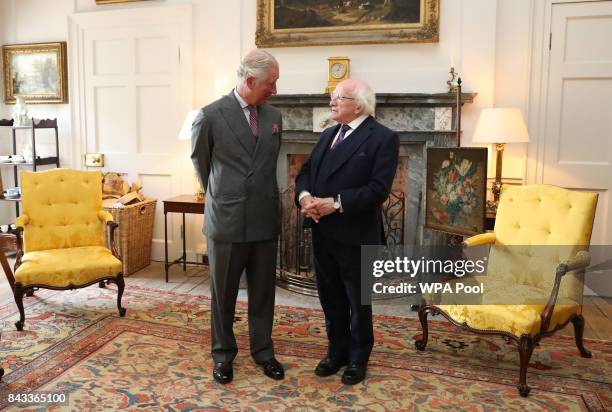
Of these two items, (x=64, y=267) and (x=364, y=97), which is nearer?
(x=364, y=97)

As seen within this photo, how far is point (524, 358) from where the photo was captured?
8.86 ft

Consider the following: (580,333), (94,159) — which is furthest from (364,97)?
(94,159)

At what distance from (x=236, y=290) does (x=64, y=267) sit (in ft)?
4.67

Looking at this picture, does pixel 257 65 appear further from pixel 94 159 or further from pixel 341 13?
pixel 94 159

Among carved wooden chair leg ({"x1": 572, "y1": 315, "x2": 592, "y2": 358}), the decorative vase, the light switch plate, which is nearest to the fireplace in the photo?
carved wooden chair leg ({"x1": 572, "y1": 315, "x2": 592, "y2": 358})

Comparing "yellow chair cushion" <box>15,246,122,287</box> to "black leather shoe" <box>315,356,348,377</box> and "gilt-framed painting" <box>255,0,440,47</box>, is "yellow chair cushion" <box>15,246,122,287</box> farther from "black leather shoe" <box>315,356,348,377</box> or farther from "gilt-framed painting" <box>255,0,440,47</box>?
"gilt-framed painting" <box>255,0,440,47</box>

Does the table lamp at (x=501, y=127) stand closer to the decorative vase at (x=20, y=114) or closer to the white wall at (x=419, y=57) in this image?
the white wall at (x=419, y=57)

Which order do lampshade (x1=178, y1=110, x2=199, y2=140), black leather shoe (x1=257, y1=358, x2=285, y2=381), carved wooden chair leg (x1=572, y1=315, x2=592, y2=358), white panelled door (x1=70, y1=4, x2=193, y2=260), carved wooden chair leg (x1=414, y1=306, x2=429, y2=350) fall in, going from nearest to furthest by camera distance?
black leather shoe (x1=257, y1=358, x2=285, y2=381)
carved wooden chair leg (x1=572, y1=315, x2=592, y2=358)
carved wooden chair leg (x1=414, y1=306, x2=429, y2=350)
lampshade (x1=178, y1=110, x2=199, y2=140)
white panelled door (x1=70, y1=4, x2=193, y2=260)

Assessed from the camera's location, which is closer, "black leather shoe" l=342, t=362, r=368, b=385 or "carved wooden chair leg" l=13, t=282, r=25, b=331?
"black leather shoe" l=342, t=362, r=368, b=385

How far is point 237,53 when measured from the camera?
4.83 m

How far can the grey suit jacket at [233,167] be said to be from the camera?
2664 mm

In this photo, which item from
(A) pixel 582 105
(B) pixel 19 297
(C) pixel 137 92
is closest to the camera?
(B) pixel 19 297

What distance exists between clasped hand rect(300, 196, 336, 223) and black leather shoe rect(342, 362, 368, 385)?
77 cm

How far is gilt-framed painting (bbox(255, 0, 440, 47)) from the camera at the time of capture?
14.2 feet
